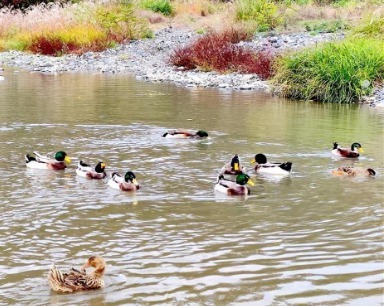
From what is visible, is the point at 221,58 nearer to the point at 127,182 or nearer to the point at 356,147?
the point at 356,147

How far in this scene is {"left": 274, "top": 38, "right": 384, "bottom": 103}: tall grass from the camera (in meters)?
21.1

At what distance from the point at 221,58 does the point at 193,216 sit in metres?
19.0

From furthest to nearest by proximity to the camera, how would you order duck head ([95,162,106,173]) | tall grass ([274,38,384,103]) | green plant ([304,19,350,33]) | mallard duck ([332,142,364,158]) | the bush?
1. green plant ([304,19,350,33])
2. the bush
3. tall grass ([274,38,384,103])
4. mallard duck ([332,142,364,158])
5. duck head ([95,162,106,173])

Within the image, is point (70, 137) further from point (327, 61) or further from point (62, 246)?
point (327, 61)

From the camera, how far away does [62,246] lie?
7.88 meters

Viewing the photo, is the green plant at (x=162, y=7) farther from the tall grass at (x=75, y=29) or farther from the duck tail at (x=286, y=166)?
the duck tail at (x=286, y=166)

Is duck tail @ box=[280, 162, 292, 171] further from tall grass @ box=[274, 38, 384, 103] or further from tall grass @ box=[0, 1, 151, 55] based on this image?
tall grass @ box=[0, 1, 151, 55]

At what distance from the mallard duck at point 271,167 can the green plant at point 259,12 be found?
966 inches

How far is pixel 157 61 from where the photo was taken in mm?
32562

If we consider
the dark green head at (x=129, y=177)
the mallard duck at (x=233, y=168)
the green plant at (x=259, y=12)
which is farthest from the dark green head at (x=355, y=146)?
the green plant at (x=259, y=12)

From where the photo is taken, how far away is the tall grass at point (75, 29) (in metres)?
37.5

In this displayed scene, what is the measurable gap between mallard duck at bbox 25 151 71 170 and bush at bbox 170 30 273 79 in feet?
45.8

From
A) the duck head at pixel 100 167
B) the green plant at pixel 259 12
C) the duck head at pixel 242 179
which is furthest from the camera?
the green plant at pixel 259 12

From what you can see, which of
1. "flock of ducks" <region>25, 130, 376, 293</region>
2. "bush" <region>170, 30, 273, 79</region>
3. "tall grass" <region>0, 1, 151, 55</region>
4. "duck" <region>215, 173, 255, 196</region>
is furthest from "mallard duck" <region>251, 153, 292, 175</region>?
"tall grass" <region>0, 1, 151, 55</region>
